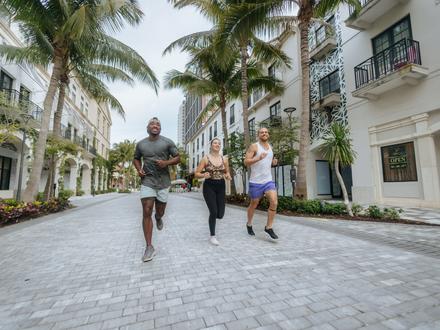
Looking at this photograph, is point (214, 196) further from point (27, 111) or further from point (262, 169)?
point (27, 111)

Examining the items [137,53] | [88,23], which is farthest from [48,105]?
[137,53]

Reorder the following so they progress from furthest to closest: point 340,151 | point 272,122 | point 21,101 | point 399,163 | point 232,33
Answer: point 272,122 < point 21,101 < point 399,163 < point 232,33 < point 340,151

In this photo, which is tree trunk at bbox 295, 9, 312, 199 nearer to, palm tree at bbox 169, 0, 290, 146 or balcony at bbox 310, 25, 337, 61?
palm tree at bbox 169, 0, 290, 146

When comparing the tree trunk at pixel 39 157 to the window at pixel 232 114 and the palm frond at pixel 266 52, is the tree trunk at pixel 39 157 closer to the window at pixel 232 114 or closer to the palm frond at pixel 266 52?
the palm frond at pixel 266 52

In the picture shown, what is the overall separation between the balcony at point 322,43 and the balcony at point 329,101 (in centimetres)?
280

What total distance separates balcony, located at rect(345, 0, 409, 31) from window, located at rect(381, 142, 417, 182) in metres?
5.97

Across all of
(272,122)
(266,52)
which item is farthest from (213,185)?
(272,122)

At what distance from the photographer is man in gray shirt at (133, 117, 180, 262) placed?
3344 millimetres

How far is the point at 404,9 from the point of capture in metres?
9.86

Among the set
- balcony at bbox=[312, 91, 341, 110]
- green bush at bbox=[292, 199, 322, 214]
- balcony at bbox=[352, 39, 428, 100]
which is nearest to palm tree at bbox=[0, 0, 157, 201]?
green bush at bbox=[292, 199, 322, 214]

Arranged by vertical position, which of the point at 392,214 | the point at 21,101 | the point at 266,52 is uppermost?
the point at 266,52

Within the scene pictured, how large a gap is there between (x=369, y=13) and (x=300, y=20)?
4.65 meters

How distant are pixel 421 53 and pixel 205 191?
10.8 m

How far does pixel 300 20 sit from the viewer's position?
8.61 metres
